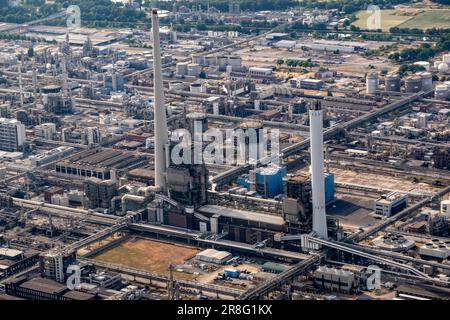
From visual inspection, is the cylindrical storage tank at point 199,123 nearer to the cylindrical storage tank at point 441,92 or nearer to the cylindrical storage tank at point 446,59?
the cylindrical storage tank at point 441,92

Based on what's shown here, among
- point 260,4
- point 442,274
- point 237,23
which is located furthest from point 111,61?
point 442,274

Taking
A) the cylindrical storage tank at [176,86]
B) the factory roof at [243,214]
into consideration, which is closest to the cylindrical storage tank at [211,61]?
the cylindrical storage tank at [176,86]

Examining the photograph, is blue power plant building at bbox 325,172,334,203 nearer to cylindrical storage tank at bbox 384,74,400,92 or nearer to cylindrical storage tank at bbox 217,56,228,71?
cylindrical storage tank at bbox 384,74,400,92

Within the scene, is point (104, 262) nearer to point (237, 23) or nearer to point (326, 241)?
point (326, 241)

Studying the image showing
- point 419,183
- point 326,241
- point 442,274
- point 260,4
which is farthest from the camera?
point 260,4

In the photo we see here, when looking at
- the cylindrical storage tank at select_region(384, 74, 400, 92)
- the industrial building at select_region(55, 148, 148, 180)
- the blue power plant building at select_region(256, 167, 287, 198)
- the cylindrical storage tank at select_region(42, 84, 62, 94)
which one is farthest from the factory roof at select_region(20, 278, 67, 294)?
the cylindrical storage tank at select_region(384, 74, 400, 92)
